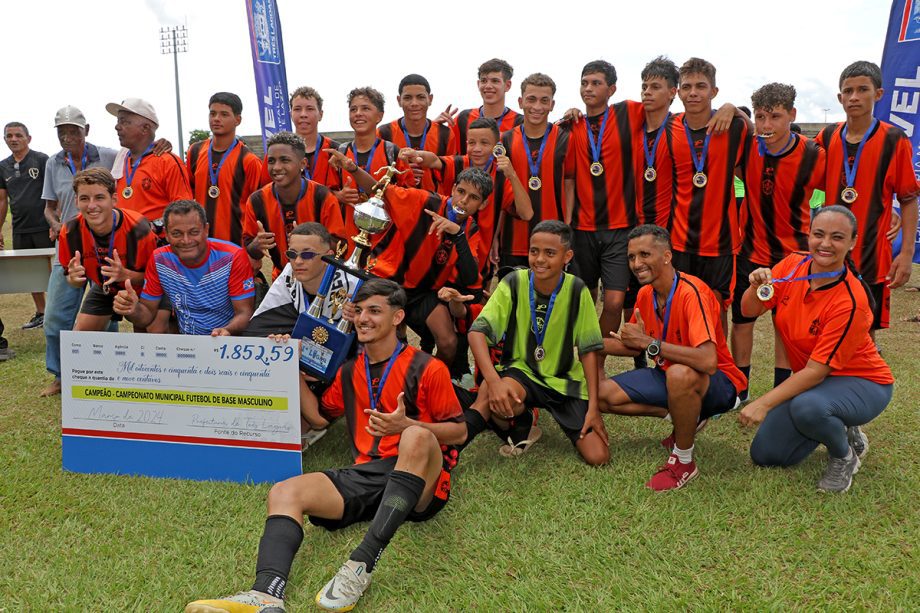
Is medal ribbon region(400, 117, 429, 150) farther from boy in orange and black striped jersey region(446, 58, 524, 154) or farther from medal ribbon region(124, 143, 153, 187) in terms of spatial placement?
medal ribbon region(124, 143, 153, 187)

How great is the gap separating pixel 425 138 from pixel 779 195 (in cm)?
299

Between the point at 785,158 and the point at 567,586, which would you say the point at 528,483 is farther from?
the point at 785,158

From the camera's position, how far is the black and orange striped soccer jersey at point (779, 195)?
5.24 metres

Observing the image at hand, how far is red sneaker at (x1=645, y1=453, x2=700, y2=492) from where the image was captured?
148 inches

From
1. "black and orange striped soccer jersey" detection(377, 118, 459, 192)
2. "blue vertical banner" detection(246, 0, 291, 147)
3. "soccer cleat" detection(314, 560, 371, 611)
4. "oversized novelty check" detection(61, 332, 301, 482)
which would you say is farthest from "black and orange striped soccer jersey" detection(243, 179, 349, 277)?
"blue vertical banner" detection(246, 0, 291, 147)

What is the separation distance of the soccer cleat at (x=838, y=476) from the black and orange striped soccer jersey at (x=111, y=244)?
454cm

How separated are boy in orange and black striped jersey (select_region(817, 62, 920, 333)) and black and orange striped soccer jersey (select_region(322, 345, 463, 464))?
11.1 ft

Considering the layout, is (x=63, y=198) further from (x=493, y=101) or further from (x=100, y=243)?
(x=493, y=101)

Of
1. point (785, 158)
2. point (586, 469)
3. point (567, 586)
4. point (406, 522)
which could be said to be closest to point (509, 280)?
point (586, 469)

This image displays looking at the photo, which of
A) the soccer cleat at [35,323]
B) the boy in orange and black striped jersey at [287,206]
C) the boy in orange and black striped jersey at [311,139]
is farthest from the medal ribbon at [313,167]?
the soccer cleat at [35,323]

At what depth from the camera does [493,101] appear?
6262 mm

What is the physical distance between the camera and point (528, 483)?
152 inches

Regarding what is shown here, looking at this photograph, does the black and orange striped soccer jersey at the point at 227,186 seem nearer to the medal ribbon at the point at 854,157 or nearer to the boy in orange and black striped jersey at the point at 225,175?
the boy in orange and black striped jersey at the point at 225,175

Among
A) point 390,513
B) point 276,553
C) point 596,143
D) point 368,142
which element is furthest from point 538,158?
point 276,553
